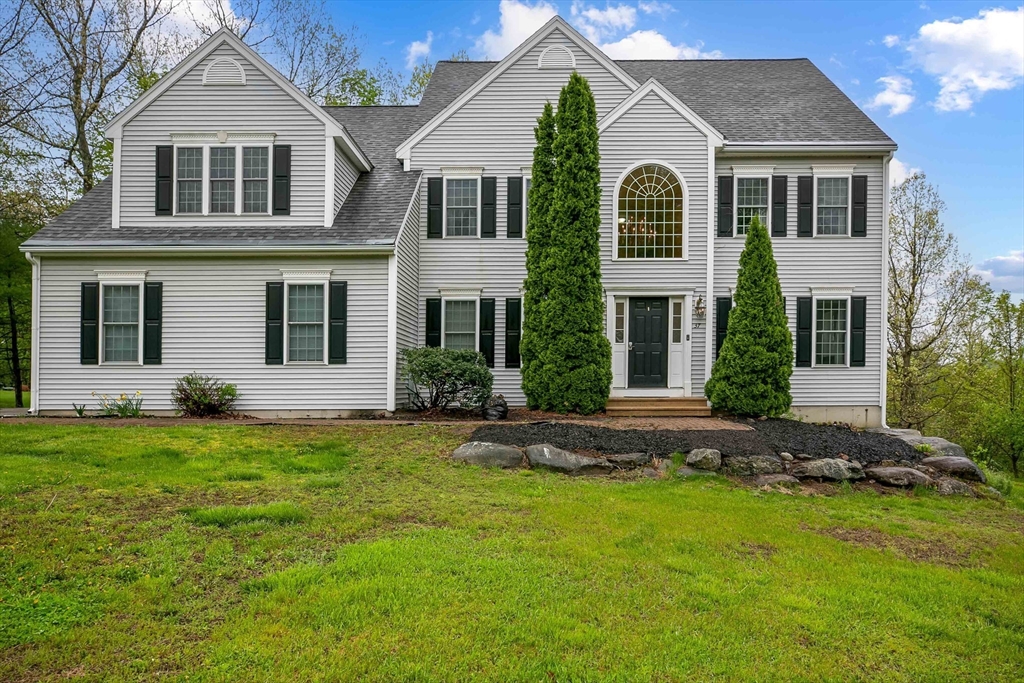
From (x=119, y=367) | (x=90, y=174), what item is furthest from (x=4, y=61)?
(x=119, y=367)

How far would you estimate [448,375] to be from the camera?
36.6 ft

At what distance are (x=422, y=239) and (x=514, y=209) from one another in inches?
81.8

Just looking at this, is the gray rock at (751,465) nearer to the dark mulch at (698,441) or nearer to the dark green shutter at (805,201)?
the dark mulch at (698,441)

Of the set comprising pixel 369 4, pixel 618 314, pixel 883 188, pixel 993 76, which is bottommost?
pixel 618 314

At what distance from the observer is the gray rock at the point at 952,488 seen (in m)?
7.05

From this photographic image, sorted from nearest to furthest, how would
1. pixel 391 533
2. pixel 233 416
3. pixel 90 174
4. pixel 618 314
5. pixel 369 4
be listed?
pixel 391 533
pixel 233 416
pixel 618 314
pixel 90 174
pixel 369 4

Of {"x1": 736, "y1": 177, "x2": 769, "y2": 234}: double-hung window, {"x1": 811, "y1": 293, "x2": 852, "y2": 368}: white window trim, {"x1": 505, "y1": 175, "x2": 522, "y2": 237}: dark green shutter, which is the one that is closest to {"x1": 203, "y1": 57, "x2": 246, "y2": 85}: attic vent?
{"x1": 505, "y1": 175, "x2": 522, "y2": 237}: dark green shutter

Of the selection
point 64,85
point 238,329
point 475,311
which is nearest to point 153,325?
point 238,329

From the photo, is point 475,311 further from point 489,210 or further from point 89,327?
point 89,327

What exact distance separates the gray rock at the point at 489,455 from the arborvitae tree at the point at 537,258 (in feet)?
11.9

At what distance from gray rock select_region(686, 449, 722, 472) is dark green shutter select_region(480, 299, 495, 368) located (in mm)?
6149

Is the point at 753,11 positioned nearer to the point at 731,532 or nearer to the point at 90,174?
the point at 731,532

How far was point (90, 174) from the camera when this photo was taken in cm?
1944

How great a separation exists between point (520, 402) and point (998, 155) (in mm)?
13810
